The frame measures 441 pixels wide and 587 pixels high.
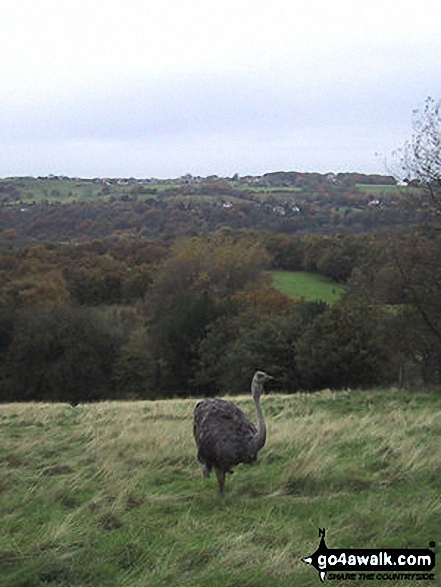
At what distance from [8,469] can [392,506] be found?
19.4 feet

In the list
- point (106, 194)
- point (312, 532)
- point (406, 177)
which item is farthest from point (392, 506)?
point (106, 194)

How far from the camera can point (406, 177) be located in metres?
17.2

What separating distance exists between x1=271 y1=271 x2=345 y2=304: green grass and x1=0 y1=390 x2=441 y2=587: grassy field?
132ft

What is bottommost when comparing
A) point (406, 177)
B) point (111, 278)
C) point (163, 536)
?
point (111, 278)

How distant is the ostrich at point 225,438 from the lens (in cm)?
802

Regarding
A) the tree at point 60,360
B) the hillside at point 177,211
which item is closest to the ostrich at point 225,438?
the tree at point 60,360

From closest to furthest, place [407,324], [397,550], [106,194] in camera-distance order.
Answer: [397,550], [407,324], [106,194]

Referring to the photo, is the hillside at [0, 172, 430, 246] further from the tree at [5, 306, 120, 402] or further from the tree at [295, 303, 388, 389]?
the tree at [295, 303, 388, 389]

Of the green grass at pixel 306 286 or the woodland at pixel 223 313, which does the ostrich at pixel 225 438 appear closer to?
the woodland at pixel 223 313

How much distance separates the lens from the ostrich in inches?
316

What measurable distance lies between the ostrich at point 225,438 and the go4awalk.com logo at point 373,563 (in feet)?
8.35

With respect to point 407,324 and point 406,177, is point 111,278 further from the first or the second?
point 406,177

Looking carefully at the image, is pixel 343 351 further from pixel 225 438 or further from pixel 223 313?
pixel 225 438

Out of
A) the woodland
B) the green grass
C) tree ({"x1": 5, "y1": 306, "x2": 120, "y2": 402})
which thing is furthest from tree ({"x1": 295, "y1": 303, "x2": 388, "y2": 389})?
the green grass
